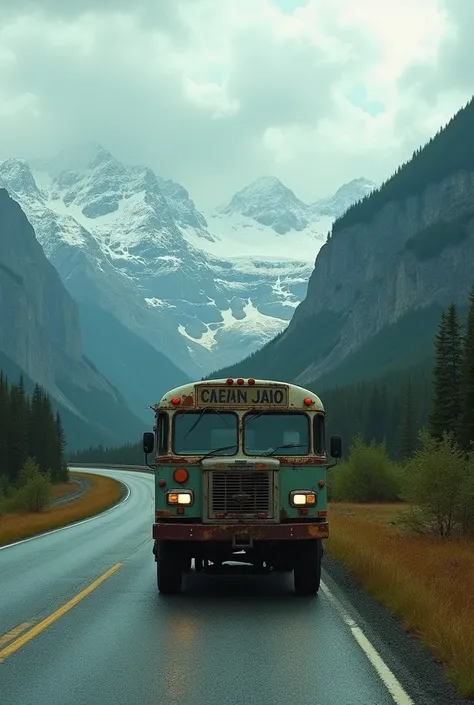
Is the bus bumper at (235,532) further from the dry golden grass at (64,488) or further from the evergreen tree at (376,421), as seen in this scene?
the evergreen tree at (376,421)

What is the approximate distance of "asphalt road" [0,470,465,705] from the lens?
333 inches

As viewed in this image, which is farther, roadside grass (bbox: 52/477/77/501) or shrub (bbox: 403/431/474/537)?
roadside grass (bbox: 52/477/77/501)

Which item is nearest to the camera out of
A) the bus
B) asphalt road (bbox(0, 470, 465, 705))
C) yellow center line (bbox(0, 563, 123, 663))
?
asphalt road (bbox(0, 470, 465, 705))

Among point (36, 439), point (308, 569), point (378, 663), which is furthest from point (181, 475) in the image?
point (36, 439)

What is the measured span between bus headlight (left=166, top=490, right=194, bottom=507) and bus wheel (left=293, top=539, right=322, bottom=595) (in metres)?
1.97

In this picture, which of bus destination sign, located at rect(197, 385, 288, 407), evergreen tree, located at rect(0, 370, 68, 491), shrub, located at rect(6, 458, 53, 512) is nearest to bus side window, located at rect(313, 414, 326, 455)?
bus destination sign, located at rect(197, 385, 288, 407)

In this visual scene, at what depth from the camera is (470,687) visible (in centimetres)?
830

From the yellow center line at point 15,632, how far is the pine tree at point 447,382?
53.0m

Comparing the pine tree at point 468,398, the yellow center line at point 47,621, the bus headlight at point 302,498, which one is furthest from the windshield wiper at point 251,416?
the pine tree at point 468,398

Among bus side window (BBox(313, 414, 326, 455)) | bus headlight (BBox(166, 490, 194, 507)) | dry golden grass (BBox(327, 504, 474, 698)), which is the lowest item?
dry golden grass (BBox(327, 504, 474, 698))

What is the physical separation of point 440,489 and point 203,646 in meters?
18.9

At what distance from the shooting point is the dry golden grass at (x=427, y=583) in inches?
384

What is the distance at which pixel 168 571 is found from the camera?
1505 centimetres

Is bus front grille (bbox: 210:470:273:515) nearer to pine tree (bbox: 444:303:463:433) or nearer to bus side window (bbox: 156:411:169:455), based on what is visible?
bus side window (bbox: 156:411:169:455)
